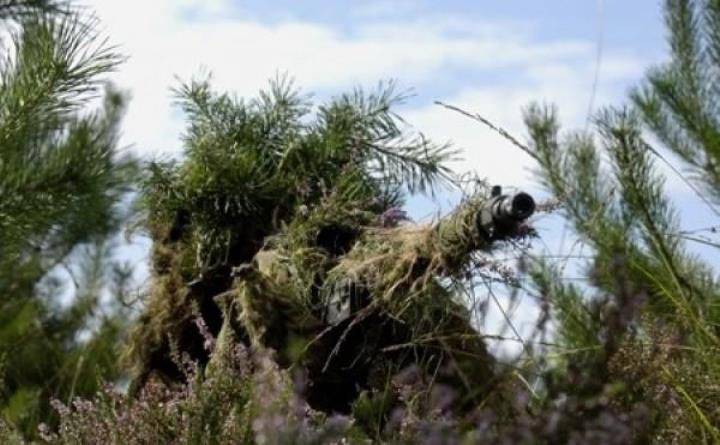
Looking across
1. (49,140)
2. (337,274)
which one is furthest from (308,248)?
(49,140)

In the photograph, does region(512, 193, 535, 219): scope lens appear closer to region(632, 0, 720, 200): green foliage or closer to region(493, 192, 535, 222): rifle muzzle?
region(493, 192, 535, 222): rifle muzzle

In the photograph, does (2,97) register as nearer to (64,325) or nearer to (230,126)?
(230,126)

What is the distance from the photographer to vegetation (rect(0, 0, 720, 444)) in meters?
2.08

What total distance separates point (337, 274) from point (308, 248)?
19 cm

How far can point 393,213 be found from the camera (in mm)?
3939

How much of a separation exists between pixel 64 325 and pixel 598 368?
479 cm

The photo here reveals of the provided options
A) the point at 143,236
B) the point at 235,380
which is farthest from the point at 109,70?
the point at 143,236

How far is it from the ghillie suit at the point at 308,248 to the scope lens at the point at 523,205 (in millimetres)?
131

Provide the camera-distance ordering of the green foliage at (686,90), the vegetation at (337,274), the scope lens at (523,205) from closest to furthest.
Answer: the vegetation at (337,274) < the scope lens at (523,205) < the green foliage at (686,90)

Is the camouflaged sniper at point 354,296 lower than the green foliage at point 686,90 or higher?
lower

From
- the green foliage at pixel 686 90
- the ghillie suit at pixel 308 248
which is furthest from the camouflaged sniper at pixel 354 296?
the green foliage at pixel 686 90

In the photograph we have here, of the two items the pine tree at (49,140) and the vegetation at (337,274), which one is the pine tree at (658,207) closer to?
the vegetation at (337,274)

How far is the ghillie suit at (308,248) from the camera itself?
3.54 meters

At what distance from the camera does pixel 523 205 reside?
3.06 metres
